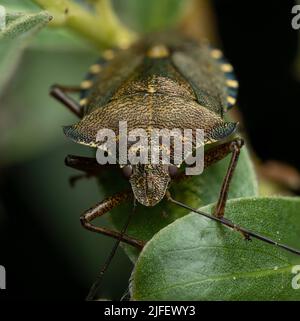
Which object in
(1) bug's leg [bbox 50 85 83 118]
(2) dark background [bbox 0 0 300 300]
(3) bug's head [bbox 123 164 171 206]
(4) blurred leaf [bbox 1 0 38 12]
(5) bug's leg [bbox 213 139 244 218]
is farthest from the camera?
(2) dark background [bbox 0 0 300 300]

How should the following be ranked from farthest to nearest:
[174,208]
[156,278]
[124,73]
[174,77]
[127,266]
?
[127,266]
[124,73]
[174,77]
[174,208]
[156,278]

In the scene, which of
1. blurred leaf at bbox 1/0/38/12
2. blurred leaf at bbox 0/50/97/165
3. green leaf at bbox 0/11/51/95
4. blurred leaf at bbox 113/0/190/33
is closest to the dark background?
blurred leaf at bbox 0/50/97/165

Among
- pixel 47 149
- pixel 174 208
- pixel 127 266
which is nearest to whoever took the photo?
Answer: pixel 174 208

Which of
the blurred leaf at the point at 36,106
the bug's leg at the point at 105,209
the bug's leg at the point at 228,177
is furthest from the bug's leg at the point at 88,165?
the blurred leaf at the point at 36,106

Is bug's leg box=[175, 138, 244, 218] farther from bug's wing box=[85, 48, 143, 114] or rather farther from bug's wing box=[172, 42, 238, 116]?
bug's wing box=[85, 48, 143, 114]

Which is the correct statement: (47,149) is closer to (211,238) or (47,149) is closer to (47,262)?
(47,262)

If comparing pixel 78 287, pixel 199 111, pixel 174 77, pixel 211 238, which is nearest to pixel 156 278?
pixel 211 238

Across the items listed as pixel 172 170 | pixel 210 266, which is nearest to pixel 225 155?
pixel 172 170

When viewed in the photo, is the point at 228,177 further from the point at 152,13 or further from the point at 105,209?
the point at 152,13
